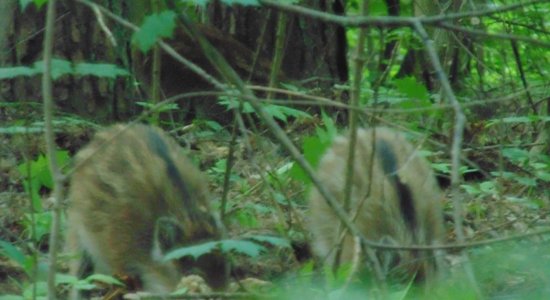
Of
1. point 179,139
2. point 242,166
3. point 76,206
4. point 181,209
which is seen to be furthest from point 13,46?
point 181,209

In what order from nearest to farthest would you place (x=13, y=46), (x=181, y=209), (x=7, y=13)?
(x=7, y=13) → (x=181, y=209) → (x=13, y=46)

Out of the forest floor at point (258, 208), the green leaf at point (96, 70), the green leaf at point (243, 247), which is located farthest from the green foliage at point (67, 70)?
the green leaf at point (243, 247)

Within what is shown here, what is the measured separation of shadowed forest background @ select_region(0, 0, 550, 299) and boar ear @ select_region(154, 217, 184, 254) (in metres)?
0.31

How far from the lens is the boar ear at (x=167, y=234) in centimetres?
568

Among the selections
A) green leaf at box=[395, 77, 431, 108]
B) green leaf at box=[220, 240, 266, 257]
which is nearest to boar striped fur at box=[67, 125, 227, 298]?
green leaf at box=[395, 77, 431, 108]

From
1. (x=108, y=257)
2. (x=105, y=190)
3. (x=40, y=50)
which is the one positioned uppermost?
(x=40, y=50)

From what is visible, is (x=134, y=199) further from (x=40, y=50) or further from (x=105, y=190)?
(x=40, y=50)

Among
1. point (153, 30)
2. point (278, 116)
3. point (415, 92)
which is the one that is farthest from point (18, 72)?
point (415, 92)

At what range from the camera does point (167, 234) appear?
571cm

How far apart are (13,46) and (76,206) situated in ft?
9.13

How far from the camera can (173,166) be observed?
597 cm

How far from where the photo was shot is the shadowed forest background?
3.56 m

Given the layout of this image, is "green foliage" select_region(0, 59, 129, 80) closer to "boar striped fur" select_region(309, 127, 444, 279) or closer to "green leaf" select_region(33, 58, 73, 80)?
"green leaf" select_region(33, 58, 73, 80)

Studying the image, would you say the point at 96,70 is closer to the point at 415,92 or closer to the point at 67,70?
the point at 67,70
